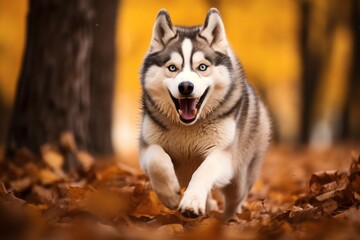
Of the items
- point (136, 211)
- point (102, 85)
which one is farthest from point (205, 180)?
point (102, 85)

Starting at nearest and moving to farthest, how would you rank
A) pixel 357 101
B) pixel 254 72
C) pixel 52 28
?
pixel 52 28, pixel 357 101, pixel 254 72

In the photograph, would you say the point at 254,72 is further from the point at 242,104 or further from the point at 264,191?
the point at 242,104

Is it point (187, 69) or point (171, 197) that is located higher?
point (187, 69)

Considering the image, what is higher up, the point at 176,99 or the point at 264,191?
the point at 176,99

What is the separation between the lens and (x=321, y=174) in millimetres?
5141

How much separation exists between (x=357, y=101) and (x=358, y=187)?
1697cm

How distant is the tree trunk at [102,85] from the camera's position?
38.1ft

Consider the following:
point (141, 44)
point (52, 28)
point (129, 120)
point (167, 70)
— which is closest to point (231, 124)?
point (167, 70)

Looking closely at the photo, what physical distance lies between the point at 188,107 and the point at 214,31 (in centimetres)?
76

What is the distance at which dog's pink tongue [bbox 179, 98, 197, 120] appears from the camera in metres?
4.61

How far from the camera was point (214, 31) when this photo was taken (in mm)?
4961

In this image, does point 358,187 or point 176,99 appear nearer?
point 358,187

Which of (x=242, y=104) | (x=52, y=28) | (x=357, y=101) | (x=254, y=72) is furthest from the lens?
(x=254, y=72)

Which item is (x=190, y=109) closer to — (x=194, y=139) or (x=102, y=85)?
(x=194, y=139)
